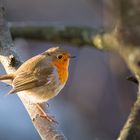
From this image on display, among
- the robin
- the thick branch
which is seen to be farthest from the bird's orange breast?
the thick branch

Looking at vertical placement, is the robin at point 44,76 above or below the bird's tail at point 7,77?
A: below

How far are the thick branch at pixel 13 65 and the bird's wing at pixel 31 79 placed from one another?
5 centimetres

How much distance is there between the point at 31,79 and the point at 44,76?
0.32ft

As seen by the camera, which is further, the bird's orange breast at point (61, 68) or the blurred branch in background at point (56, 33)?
the blurred branch in background at point (56, 33)

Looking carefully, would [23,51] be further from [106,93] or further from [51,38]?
[51,38]

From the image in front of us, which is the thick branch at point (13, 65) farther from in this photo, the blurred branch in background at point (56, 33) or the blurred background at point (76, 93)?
the blurred background at point (76, 93)

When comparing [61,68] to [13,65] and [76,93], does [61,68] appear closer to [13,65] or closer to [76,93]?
[13,65]

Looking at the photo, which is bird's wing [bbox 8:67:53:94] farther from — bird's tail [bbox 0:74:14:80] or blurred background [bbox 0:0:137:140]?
blurred background [bbox 0:0:137:140]

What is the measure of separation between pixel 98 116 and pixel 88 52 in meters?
0.99

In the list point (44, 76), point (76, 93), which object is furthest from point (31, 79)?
point (76, 93)

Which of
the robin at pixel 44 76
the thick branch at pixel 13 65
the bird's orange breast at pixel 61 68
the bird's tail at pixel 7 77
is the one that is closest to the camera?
the thick branch at pixel 13 65

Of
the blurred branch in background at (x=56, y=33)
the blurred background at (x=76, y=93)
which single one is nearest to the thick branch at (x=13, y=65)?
the blurred branch in background at (x=56, y=33)

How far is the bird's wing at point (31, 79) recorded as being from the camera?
269 centimetres

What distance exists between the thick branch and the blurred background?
167 centimetres
